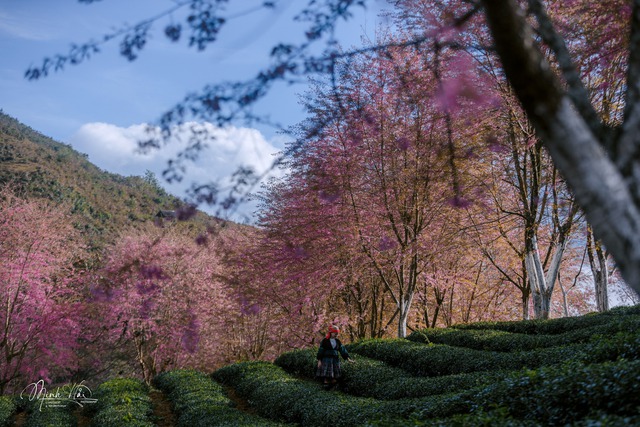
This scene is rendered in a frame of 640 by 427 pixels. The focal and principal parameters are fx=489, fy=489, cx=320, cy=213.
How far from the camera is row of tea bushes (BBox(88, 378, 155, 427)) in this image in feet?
42.1

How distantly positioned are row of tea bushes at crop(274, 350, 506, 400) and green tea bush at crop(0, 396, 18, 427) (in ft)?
31.6

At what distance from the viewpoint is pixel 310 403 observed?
1198 centimetres

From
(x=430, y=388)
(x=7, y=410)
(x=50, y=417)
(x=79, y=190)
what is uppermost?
(x=79, y=190)

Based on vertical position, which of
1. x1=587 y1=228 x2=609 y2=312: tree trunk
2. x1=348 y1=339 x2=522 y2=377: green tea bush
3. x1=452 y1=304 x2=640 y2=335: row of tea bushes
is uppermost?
x1=587 y1=228 x2=609 y2=312: tree trunk

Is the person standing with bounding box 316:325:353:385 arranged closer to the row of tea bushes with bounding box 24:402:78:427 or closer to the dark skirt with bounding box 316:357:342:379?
the dark skirt with bounding box 316:357:342:379

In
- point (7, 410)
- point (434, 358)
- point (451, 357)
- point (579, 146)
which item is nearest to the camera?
point (579, 146)

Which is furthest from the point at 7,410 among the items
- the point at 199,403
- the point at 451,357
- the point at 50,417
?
the point at 451,357

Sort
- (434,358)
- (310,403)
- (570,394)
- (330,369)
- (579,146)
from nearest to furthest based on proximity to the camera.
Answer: (579,146) → (570,394) → (310,403) → (434,358) → (330,369)

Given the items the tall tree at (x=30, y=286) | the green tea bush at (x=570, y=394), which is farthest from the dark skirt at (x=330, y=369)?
the tall tree at (x=30, y=286)

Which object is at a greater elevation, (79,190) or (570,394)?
(79,190)

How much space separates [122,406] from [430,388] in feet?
31.3

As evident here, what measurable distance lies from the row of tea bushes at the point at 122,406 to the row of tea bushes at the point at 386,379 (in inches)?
217

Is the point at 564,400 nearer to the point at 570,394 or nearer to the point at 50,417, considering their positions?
the point at 570,394

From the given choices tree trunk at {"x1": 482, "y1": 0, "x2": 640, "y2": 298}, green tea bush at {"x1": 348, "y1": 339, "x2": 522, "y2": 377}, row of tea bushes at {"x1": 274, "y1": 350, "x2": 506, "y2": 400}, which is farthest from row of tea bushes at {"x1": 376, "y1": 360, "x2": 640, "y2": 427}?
green tea bush at {"x1": 348, "y1": 339, "x2": 522, "y2": 377}
